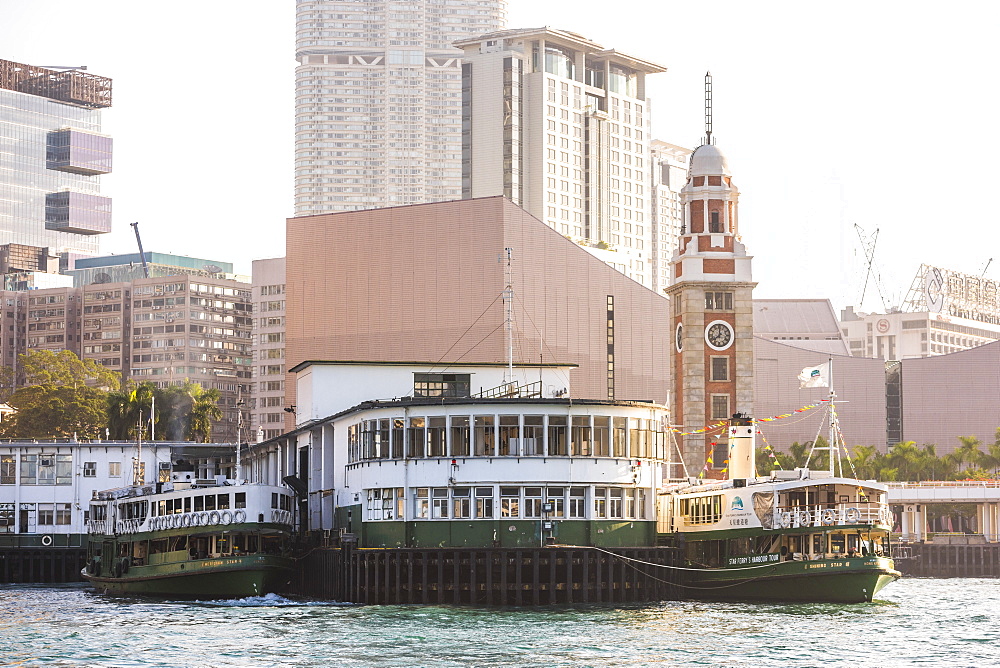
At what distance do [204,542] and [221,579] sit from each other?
2.92 metres

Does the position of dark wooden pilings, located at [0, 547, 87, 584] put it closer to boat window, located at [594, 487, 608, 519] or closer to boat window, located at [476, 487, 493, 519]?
boat window, located at [476, 487, 493, 519]

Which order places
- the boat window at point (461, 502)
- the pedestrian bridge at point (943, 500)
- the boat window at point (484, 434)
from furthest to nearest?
the pedestrian bridge at point (943, 500), the boat window at point (484, 434), the boat window at point (461, 502)

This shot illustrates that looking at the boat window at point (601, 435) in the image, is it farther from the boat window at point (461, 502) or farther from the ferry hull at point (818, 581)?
the ferry hull at point (818, 581)

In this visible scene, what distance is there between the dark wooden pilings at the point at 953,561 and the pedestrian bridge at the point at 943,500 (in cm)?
616

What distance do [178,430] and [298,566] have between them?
375ft

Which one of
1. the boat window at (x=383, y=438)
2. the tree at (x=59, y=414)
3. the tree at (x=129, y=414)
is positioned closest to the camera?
the boat window at (x=383, y=438)

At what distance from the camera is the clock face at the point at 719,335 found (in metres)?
151

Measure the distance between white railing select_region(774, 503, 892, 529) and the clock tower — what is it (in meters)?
66.8

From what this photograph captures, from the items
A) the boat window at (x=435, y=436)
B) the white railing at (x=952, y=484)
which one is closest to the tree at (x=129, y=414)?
the white railing at (x=952, y=484)

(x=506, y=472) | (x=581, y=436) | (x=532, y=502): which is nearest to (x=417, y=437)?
(x=506, y=472)

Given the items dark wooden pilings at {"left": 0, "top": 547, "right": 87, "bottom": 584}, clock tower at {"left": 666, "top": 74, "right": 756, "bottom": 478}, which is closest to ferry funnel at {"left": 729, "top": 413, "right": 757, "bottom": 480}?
dark wooden pilings at {"left": 0, "top": 547, "right": 87, "bottom": 584}

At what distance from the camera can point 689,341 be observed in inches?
5901

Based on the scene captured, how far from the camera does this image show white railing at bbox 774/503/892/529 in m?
79.5

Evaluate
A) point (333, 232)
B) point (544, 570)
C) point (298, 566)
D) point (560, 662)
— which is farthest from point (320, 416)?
point (333, 232)
